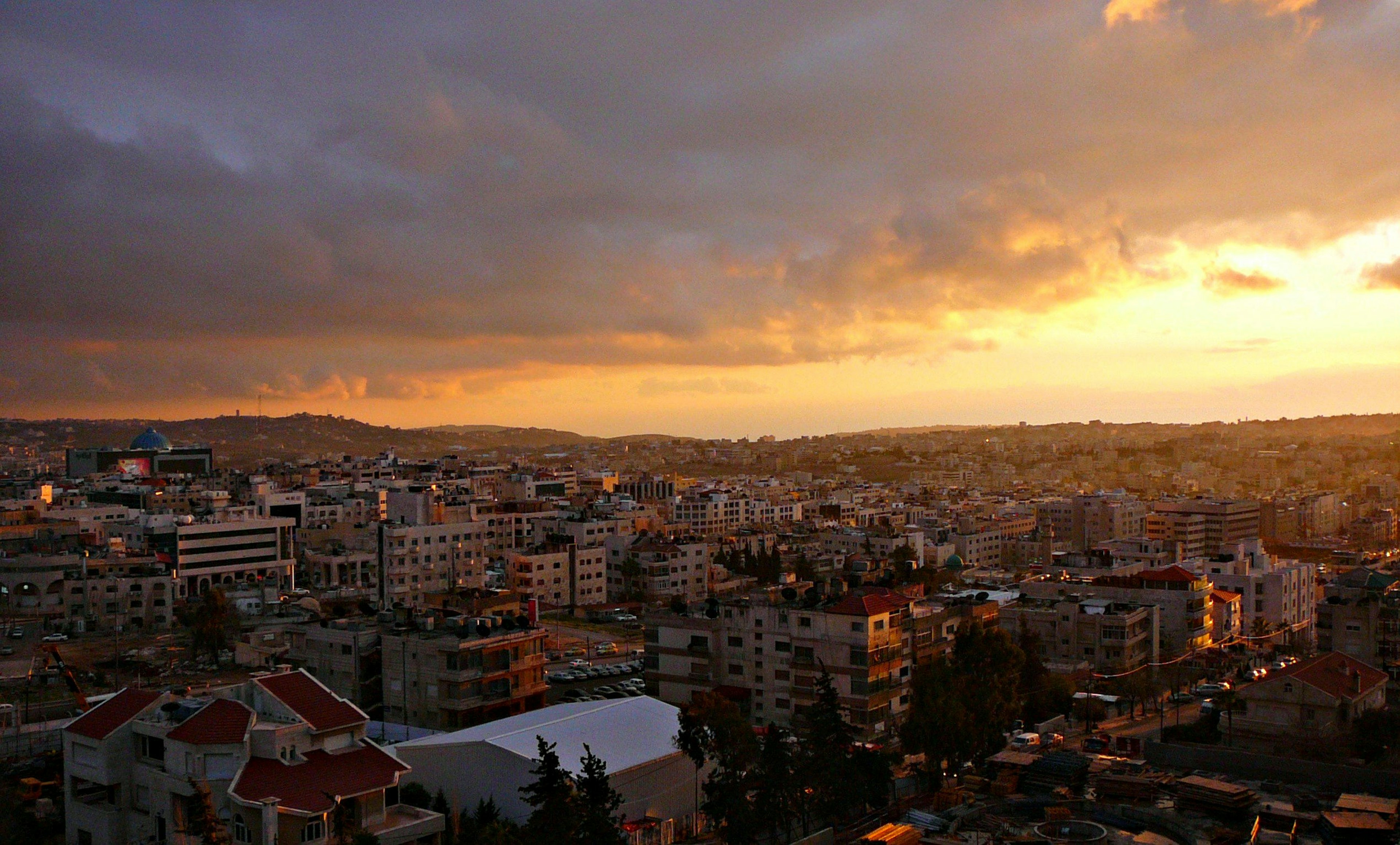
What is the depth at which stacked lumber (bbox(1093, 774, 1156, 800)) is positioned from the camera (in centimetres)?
1819

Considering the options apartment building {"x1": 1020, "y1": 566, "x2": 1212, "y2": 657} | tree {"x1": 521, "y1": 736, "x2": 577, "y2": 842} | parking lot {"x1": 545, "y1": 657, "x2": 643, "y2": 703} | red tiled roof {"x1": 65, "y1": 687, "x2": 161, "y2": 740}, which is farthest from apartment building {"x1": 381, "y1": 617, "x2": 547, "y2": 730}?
apartment building {"x1": 1020, "y1": 566, "x2": 1212, "y2": 657}

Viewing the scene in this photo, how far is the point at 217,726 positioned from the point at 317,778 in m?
1.50

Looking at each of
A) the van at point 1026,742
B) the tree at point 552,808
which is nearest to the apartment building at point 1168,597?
the van at point 1026,742

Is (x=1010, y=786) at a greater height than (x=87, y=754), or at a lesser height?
lesser

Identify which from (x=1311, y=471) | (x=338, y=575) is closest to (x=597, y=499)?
(x=338, y=575)

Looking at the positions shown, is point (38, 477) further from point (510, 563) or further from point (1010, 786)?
point (1010, 786)

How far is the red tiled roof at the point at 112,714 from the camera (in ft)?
51.4

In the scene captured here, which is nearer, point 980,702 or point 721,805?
point 721,805

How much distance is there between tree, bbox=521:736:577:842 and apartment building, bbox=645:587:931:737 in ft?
30.2

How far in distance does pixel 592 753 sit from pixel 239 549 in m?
34.7

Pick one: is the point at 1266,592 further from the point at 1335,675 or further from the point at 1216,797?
the point at 1216,797

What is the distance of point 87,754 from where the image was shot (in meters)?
15.8

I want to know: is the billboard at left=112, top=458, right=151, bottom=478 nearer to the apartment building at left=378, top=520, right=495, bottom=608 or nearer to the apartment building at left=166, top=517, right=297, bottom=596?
the apartment building at left=166, top=517, right=297, bottom=596

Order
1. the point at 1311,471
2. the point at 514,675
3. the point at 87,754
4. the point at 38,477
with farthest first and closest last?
1. the point at 1311,471
2. the point at 38,477
3. the point at 514,675
4. the point at 87,754
